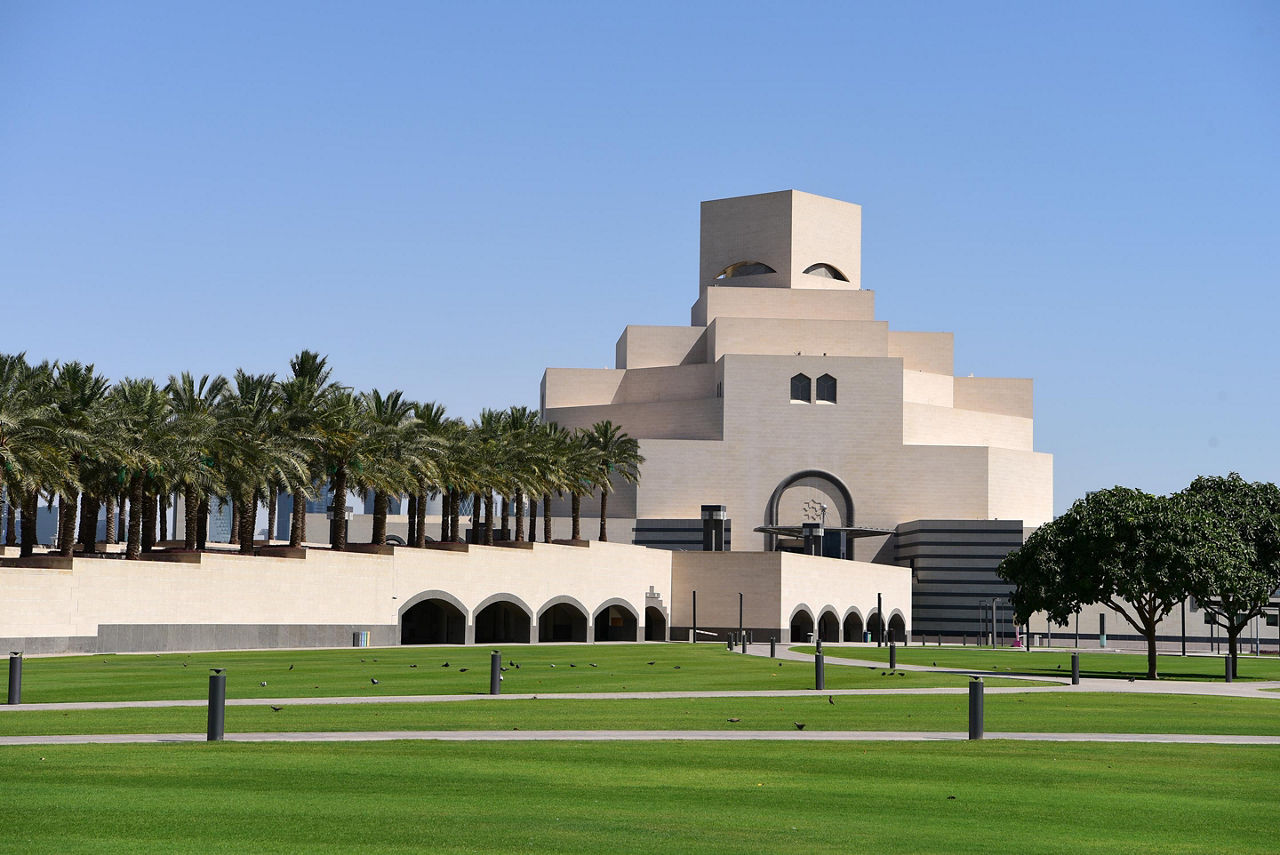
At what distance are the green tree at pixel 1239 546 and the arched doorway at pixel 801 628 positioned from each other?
156 ft

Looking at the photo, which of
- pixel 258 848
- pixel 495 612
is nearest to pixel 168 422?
pixel 495 612

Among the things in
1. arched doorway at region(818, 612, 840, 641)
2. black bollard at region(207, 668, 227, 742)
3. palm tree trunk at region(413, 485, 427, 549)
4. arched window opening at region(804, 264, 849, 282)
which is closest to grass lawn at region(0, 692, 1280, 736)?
black bollard at region(207, 668, 227, 742)

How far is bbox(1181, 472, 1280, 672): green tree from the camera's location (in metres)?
49.2

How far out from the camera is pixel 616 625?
98.2 m

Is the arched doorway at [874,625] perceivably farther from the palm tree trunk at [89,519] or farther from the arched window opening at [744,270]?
the palm tree trunk at [89,519]

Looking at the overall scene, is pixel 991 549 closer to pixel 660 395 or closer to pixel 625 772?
pixel 660 395

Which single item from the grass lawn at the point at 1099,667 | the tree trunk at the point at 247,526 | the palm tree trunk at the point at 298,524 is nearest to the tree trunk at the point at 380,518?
the palm tree trunk at the point at 298,524

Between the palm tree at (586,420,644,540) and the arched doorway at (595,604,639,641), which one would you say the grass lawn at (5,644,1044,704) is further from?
the palm tree at (586,420,644,540)

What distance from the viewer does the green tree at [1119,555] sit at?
160ft

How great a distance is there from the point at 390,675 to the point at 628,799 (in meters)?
25.2

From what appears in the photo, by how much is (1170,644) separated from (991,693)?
266 ft

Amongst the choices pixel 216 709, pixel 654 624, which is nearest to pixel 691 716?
pixel 216 709

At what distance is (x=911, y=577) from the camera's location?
115 metres

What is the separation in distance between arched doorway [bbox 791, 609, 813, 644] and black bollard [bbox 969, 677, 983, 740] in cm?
8064
